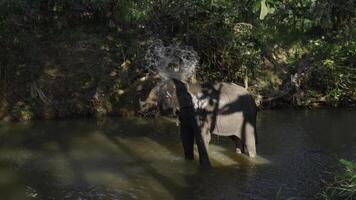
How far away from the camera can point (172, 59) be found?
15234mm

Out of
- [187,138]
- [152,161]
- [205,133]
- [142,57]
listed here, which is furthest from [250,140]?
[142,57]

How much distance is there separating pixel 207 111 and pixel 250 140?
3.54 feet

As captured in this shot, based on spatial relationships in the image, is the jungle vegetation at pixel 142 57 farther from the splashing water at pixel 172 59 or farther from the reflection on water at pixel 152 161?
the reflection on water at pixel 152 161

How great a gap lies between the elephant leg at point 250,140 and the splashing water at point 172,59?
4.77 m

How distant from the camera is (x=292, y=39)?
16703mm

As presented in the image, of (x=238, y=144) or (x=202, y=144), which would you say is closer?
(x=202, y=144)

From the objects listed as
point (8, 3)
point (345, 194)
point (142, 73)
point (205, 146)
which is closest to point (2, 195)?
point (205, 146)

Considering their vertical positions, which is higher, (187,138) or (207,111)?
(207,111)

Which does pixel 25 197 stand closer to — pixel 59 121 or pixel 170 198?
pixel 170 198

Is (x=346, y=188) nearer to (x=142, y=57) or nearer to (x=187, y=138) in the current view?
(x=187, y=138)

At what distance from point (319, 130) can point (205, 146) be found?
13.0ft

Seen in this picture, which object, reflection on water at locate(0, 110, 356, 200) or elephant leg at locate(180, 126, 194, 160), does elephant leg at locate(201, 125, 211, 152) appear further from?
reflection on water at locate(0, 110, 356, 200)

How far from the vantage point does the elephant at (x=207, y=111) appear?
31.3 feet

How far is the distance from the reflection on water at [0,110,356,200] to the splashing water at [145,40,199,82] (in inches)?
77.3
